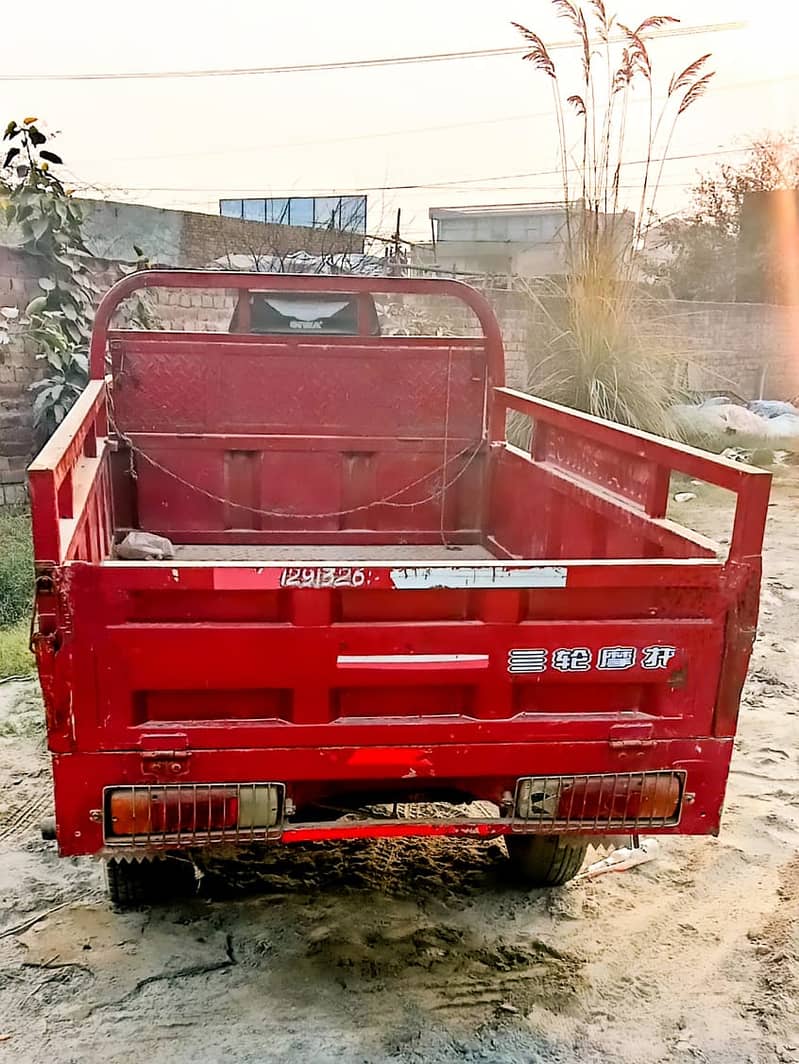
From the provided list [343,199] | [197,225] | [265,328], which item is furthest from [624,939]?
[343,199]

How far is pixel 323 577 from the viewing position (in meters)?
2.12

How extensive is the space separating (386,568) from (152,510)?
93.5 inches

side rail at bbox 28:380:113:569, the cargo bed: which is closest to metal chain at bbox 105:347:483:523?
side rail at bbox 28:380:113:569

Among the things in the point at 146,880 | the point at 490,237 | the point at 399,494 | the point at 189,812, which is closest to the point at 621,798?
the point at 189,812

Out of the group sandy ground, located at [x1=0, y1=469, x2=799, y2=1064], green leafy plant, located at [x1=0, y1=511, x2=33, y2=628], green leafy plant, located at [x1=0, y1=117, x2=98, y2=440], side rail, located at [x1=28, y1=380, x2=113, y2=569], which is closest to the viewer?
side rail, located at [x1=28, y1=380, x2=113, y2=569]

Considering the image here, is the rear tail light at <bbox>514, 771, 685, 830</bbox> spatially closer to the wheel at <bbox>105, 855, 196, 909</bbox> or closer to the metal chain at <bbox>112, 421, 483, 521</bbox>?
the wheel at <bbox>105, 855, 196, 909</bbox>

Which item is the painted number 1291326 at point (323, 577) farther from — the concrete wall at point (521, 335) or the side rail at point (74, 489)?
the concrete wall at point (521, 335)

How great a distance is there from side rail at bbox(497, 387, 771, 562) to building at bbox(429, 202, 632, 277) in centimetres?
1413

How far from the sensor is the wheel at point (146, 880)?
8.64ft

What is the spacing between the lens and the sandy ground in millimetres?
2283

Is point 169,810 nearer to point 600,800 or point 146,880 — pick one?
point 146,880

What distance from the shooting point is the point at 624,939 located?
270 centimetres

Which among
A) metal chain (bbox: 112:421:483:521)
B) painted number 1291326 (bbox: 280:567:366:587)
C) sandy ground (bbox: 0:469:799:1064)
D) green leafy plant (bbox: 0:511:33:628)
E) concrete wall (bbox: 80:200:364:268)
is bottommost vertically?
sandy ground (bbox: 0:469:799:1064)

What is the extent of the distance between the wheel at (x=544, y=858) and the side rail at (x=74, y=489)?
1567 millimetres
